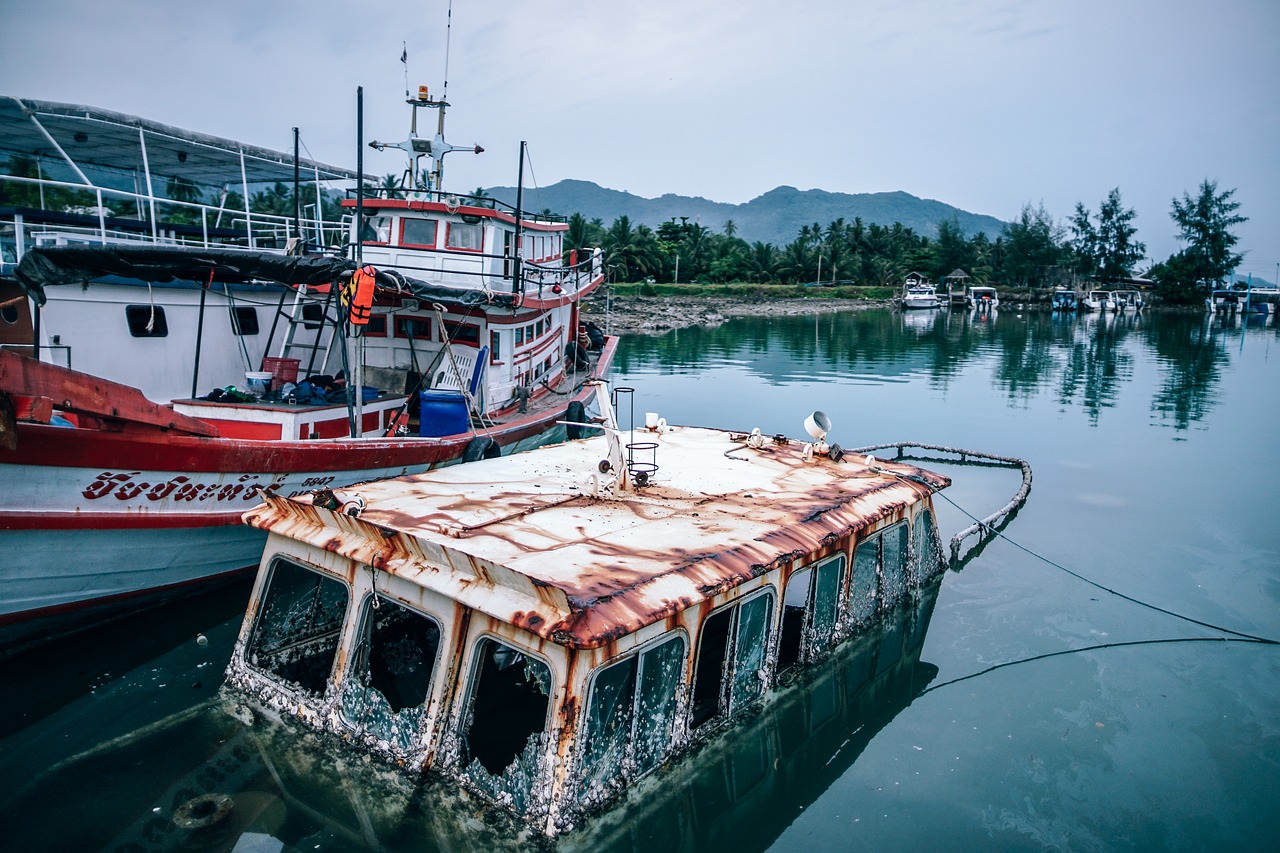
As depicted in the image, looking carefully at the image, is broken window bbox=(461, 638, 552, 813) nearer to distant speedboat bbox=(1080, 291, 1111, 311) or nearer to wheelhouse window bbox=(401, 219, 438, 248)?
wheelhouse window bbox=(401, 219, 438, 248)

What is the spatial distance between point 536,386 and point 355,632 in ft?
36.8

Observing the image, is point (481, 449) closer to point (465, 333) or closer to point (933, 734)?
point (465, 333)

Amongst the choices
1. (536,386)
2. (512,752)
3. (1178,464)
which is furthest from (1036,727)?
(1178,464)

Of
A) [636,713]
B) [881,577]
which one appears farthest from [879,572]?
[636,713]

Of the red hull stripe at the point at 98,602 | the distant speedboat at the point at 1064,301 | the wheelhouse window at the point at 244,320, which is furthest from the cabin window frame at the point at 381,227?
the distant speedboat at the point at 1064,301

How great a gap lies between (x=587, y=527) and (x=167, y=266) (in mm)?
7357

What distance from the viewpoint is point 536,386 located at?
16984mm

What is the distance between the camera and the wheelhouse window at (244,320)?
1277 centimetres

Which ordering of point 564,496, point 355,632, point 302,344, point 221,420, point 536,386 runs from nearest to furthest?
1. point 355,632
2. point 564,496
3. point 221,420
4. point 302,344
5. point 536,386

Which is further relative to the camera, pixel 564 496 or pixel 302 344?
pixel 302 344

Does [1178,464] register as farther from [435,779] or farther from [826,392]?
[435,779]

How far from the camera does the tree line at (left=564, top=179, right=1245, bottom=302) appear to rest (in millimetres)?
71062

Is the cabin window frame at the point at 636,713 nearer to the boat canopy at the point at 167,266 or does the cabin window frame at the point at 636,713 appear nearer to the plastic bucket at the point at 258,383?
the boat canopy at the point at 167,266

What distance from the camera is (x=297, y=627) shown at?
23.8 ft
